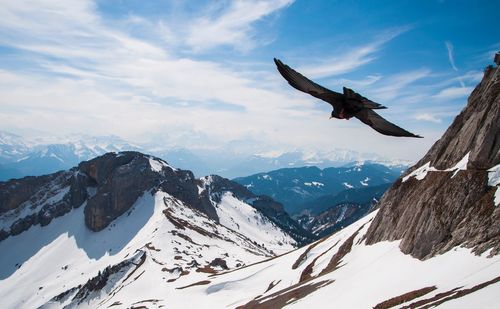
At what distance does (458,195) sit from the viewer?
41.3m

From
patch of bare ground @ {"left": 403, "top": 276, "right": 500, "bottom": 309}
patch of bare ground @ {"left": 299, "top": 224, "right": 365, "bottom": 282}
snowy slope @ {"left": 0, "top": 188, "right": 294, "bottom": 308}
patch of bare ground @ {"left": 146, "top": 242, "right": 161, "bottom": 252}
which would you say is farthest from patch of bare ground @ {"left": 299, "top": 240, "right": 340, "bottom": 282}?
patch of bare ground @ {"left": 146, "top": 242, "right": 161, "bottom": 252}

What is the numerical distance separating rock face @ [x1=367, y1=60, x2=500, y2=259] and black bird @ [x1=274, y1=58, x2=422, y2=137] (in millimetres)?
26542

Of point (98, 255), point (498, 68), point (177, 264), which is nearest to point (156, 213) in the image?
point (98, 255)

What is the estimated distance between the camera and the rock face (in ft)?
119

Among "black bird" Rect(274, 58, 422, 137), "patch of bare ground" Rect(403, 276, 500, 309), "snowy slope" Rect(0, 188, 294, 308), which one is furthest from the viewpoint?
"snowy slope" Rect(0, 188, 294, 308)

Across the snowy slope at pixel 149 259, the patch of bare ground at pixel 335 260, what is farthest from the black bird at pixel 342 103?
the snowy slope at pixel 149 259

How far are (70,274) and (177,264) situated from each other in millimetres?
84285

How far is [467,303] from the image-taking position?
65.8 feet

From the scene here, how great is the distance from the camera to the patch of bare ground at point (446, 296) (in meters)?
22.5

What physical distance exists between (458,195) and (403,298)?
16.8m

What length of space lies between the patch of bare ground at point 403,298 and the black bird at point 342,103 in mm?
24252

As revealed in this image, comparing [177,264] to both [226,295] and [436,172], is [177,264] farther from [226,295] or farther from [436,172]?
[436,172]

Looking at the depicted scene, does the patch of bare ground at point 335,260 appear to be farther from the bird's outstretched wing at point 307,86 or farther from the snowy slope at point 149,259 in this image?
the bird's outstretched wing at point 307,86

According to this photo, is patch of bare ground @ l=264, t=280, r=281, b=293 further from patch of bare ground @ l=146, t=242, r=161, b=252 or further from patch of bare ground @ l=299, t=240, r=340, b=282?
patch of bare ground @ l=146, t=242, r=161, b=252
